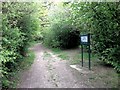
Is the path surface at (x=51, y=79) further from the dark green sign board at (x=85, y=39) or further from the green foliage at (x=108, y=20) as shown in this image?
the green foliage at (x=108, y=20)

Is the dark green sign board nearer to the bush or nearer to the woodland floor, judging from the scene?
the woodland floor

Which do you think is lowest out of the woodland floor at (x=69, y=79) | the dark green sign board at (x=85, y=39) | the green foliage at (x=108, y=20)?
the woodland floor at (x=69, y=79)

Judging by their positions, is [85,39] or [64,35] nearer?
[85,39]

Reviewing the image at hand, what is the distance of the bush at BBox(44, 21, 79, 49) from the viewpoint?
707 inches

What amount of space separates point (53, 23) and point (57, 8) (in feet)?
4.29

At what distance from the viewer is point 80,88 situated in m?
6.70

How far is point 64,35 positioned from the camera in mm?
18422

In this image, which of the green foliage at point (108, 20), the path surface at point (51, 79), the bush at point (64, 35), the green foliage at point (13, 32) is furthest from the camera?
the bush at point (64, 35)

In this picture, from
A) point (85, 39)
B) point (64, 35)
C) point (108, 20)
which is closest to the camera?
point (108, 20)

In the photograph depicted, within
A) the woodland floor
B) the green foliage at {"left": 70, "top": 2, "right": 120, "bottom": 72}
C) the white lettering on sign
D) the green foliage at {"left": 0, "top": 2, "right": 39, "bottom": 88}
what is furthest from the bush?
the green foliage at {"left": 70, "top": 2, "right": 120, "bottom": 72}

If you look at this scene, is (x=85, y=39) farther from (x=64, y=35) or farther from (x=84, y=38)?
(x=64, y=35)

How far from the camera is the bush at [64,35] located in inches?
707

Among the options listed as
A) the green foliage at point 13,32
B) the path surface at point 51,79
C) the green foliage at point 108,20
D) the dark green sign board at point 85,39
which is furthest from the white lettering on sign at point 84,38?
the green foliage at point 108,20

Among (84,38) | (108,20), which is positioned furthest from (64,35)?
(108,20)
